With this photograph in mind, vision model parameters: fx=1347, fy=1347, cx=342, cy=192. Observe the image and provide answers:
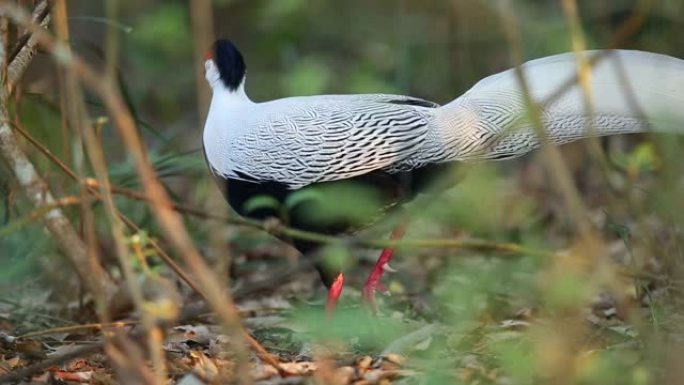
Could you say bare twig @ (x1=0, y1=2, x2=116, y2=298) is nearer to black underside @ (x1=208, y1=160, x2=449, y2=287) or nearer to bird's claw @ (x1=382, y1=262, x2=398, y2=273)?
black underside @ (x1=208, y1=160, x2=449, y2=287)

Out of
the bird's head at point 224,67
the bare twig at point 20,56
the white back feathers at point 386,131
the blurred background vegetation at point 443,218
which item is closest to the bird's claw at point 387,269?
the blurred background vegetation at point 443,218

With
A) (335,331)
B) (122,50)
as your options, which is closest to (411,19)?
(122,50)

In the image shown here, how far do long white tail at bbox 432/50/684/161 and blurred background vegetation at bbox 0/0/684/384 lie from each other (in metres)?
0.13

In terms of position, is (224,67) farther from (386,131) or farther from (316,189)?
(316,189)

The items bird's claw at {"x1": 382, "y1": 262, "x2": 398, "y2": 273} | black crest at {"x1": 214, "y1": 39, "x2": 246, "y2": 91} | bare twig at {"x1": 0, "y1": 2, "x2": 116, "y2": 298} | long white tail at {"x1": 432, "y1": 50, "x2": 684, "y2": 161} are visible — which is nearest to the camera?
long white tail at {"x1": 432, "y1": 50, "x2": 684, "y2": 161}

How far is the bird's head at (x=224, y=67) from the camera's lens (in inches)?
180

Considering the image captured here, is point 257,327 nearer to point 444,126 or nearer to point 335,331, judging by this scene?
point 444,126

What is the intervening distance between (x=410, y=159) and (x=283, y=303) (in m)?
1.37

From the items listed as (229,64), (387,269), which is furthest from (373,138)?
(387,269)

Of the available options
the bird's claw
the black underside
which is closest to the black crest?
the black underside

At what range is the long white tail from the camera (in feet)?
11.6

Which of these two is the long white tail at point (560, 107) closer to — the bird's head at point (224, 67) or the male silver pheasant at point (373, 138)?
the male silver pheasant at point (373, 138)

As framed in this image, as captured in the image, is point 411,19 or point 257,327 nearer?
point 257,327

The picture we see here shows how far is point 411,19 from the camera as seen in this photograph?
6.81 meters
